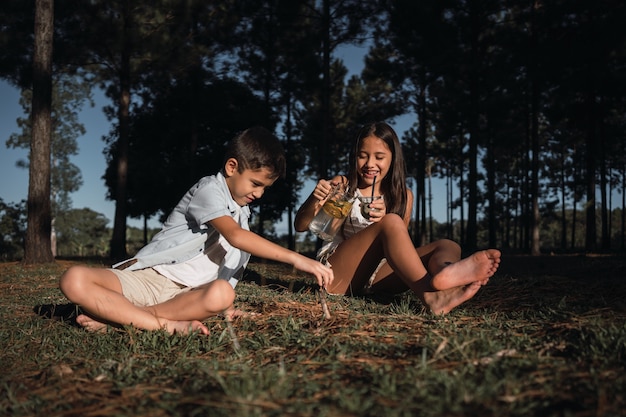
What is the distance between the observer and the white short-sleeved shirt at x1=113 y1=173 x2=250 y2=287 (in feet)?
7.82

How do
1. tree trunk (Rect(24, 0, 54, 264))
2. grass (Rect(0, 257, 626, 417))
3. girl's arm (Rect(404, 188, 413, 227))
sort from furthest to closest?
tree trunk (Rect(24, 0, 54, 264)) → girl's arm (Rect(404, 188, 413, 227)) → grass (Rect(0, 257, 626, 417))

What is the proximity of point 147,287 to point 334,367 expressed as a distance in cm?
129

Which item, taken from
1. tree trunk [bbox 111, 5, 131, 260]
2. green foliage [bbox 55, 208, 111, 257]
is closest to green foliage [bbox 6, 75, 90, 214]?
green foliage [bbox 55, 208, 111, 257]

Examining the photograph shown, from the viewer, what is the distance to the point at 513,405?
1.13m

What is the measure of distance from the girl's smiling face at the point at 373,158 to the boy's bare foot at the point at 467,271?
103cm

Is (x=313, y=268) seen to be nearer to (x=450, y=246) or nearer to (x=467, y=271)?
(x=467, y=271)

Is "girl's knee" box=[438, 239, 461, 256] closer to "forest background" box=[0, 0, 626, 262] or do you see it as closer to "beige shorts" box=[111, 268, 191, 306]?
"beige shorts" box=[111, 268, 191, 306]

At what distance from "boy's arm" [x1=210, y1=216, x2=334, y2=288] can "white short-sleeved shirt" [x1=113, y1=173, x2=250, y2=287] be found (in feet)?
0.23

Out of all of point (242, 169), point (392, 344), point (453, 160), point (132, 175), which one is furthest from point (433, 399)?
point (453, 160)

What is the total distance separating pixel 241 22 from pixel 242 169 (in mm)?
13611

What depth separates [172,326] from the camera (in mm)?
2121

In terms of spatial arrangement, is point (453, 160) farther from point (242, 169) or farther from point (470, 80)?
point (242, 169)

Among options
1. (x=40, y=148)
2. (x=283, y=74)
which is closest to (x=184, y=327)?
(x=40, y=148)

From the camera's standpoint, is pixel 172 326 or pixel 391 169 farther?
pixel 391 169
